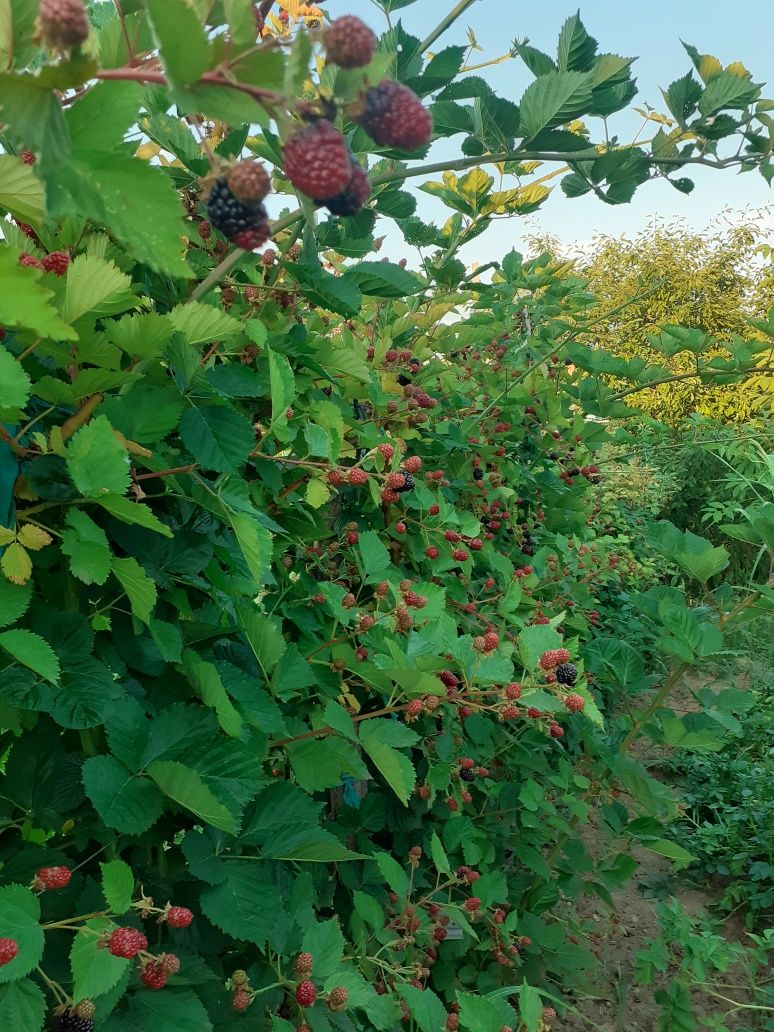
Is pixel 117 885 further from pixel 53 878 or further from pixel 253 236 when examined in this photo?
pixel 253 236

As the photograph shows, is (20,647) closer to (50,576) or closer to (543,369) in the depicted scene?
(50,576)

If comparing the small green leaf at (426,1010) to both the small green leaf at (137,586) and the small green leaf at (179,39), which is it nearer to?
the small green leaf at (137,586)

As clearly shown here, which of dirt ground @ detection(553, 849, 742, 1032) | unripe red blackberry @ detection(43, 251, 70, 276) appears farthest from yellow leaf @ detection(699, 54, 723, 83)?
dirt ground @ detection(553, 849, 742, 1032)

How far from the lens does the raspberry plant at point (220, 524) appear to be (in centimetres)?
45

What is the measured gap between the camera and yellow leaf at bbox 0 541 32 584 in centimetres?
77

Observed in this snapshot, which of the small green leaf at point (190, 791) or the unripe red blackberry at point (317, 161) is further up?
the unripe red blackberry at point (317, 161)

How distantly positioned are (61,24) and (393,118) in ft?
0.54

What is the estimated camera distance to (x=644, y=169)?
4.76 ft

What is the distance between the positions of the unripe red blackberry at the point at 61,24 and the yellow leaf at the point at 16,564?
0.50 m

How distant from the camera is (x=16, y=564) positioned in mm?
773

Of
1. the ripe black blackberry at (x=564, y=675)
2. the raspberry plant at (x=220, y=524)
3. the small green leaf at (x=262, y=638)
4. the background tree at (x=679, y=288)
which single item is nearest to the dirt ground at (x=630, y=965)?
the raspberry plant at (x=220, y=524)

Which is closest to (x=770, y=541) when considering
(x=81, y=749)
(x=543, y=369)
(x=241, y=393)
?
(x=543, y=369)

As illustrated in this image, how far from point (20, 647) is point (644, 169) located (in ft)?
4.23

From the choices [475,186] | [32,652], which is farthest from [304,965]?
[475,186]
